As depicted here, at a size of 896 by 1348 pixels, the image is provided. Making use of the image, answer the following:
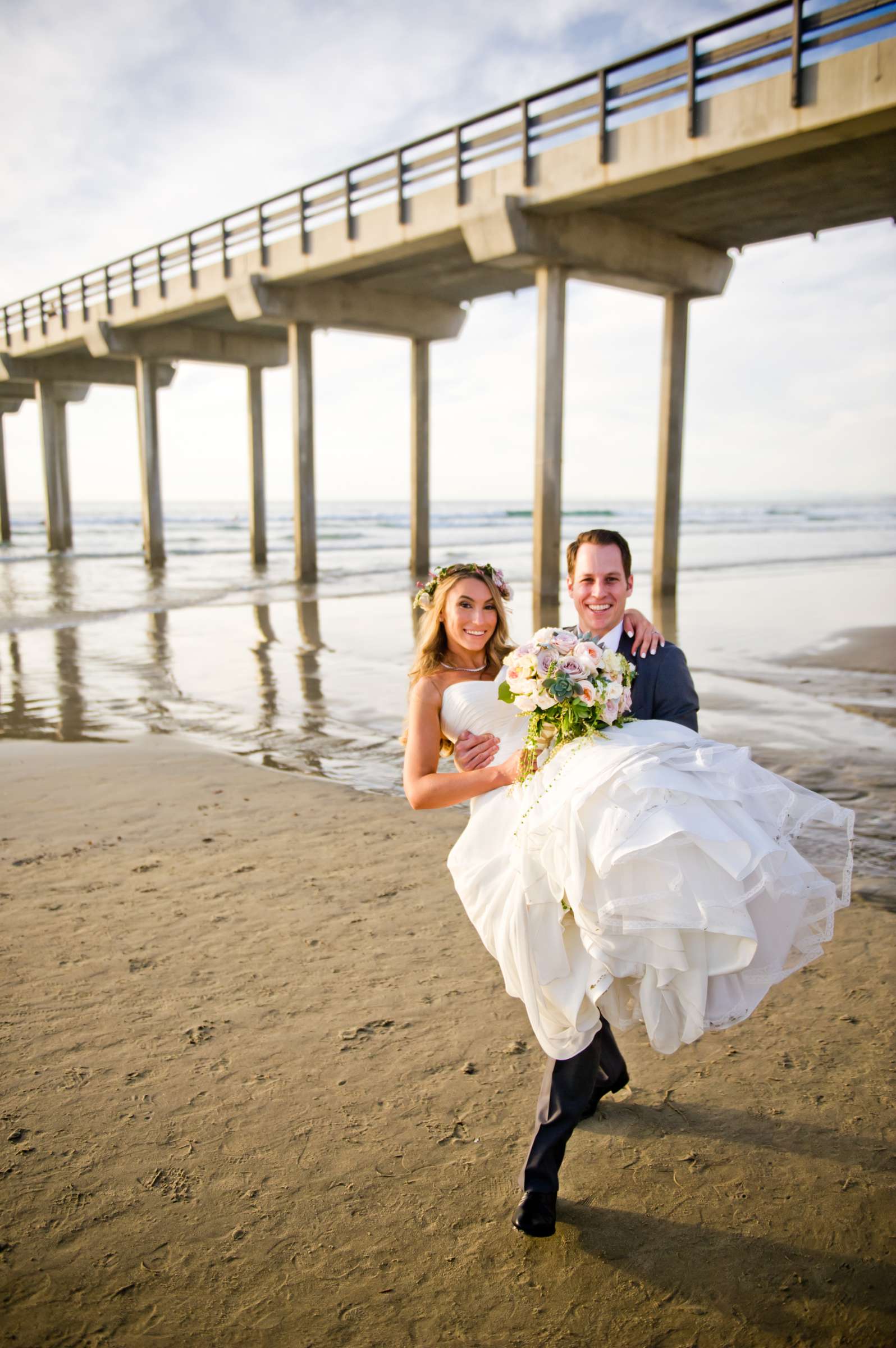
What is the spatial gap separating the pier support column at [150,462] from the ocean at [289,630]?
34.3 inches

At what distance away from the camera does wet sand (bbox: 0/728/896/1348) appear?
234 centimetres

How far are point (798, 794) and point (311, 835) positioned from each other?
11.5ft

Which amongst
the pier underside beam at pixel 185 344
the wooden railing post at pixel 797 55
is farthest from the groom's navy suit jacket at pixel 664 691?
the pier underside beam at pixel 185 344

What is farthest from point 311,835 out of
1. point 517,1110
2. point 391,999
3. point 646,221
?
point 646,221

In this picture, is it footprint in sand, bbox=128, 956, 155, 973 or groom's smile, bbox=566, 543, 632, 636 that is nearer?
groom's smile, bbox=566, 543, 632, 636

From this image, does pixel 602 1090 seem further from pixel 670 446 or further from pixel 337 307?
pixel 337 307

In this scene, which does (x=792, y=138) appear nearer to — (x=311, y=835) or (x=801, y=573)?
(x=311, y=835)

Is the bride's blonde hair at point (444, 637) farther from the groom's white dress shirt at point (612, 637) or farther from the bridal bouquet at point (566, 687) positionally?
the bridal bouquet at point (566, 687)

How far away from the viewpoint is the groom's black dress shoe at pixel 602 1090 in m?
3.09

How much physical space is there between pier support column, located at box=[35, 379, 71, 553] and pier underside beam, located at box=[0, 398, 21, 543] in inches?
259

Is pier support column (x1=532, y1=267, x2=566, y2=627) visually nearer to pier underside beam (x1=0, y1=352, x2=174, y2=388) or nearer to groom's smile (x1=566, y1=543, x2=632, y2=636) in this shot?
groom's smile (x1=566, y1=543, x2=632, y2=636)

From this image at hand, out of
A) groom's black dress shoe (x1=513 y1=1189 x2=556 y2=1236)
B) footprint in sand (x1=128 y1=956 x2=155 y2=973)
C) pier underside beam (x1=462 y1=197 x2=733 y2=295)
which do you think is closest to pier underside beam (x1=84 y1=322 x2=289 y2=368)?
pier underside beam (x1=462 y1=197 x2=733 y2=295)

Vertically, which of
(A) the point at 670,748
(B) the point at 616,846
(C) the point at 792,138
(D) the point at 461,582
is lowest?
(B) the point at 616,846

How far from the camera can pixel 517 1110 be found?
3.08 meters
